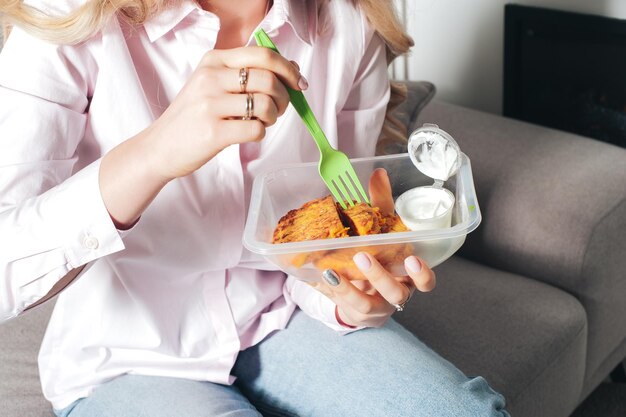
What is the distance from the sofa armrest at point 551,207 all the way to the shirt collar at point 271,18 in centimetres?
66

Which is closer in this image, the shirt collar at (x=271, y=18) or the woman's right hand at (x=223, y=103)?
Result: the woman's right hand at (x=223, y=103)

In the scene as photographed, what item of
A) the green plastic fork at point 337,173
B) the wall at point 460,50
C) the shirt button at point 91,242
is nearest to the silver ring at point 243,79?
the green plastic fork at point 337,173

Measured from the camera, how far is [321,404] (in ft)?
3.54

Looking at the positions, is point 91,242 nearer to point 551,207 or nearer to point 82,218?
point 82,218

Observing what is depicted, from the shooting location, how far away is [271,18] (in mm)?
1109

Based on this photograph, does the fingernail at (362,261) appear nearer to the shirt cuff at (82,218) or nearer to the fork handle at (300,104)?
the fork handle at (300,104)

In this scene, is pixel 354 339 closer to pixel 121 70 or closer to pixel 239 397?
pixel 239 397

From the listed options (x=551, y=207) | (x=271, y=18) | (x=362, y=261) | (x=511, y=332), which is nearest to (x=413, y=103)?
(x=551, y=207)

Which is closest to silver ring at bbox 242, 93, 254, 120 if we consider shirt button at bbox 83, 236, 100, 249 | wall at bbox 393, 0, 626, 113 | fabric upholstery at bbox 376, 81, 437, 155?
shirt button at bbox 83, 236, 100, 249

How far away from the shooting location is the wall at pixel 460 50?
220cm

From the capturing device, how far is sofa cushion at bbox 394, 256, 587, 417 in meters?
1.33

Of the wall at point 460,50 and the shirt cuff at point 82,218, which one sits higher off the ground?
the shirt cuff at point 82,218

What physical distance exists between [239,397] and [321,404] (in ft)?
0.38

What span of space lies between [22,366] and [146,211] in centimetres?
39
